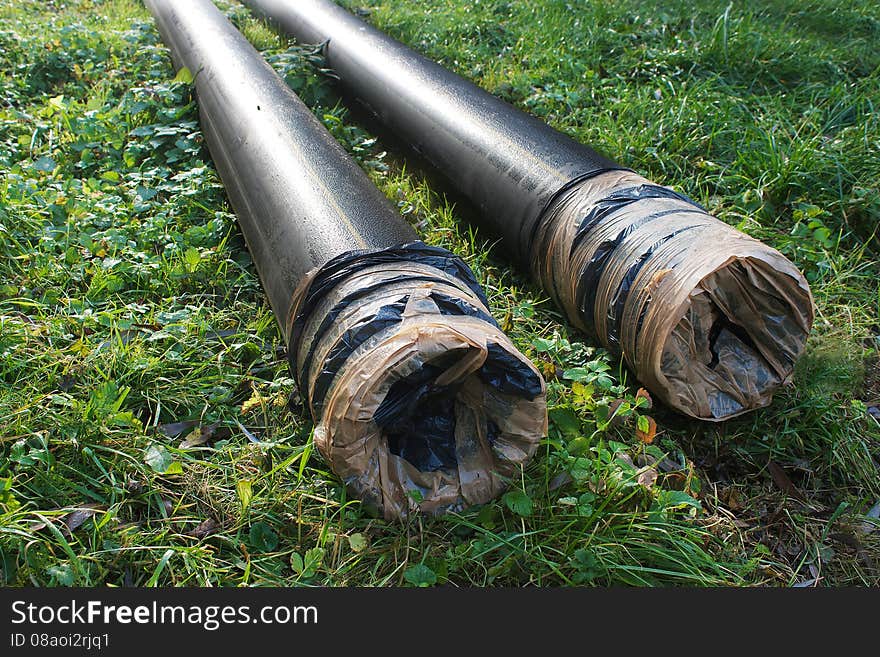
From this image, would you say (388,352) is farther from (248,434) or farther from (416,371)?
(248,434)

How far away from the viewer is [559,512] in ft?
6.59

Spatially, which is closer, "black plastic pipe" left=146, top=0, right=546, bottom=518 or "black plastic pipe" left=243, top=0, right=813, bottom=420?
"black plastic pipe" left=146, top=0, right=546, bottom=518

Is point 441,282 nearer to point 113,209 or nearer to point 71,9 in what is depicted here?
point 113,209

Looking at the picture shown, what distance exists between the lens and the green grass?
1895 millimetres

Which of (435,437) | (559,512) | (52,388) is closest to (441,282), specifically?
(435,437)

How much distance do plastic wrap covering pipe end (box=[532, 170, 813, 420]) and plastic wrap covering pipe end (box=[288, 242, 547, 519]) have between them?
1.75 feet

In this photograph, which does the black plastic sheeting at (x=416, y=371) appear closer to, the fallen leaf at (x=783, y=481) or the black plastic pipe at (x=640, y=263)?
the black plastic pipe at (x=640, y=263)

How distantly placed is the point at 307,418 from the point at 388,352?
0.67 m

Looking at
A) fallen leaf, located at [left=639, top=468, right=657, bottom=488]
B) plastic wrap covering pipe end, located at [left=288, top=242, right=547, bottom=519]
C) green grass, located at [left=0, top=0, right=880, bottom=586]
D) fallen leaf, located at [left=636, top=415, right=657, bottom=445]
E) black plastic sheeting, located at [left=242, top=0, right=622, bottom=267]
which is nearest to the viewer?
plastic wrap covering pipe end, located at [left=288, top=242, right=547, bottom=519]

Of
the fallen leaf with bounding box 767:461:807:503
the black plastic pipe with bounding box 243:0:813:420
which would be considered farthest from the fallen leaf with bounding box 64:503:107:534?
the fallen leaf with bounding box 767:461:807:503

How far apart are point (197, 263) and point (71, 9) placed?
4725mm

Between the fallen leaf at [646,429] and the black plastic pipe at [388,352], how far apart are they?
0.40 meters

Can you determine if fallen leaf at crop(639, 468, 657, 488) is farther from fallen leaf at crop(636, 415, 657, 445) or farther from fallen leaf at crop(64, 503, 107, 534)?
fallen leaf at crop(64, 503, 107, 534)

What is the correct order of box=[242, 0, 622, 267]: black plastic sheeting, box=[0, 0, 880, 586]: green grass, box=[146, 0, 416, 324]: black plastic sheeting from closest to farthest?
box=[0, 0, 880, 586]: green grass < box=[146, 0, 416, 324]: black plastic sheeting < box=[242, 0, 622, 267]: black plastic sheeting
